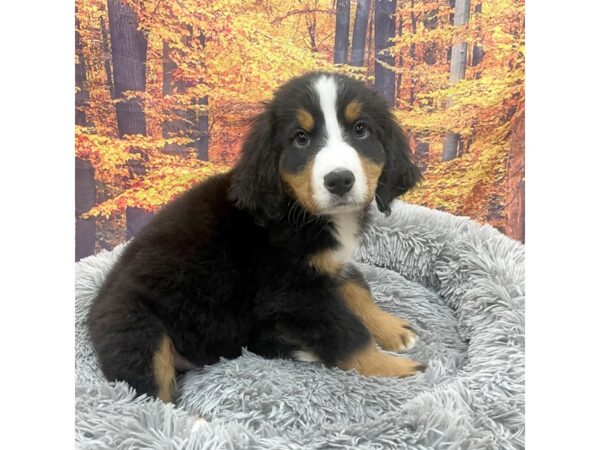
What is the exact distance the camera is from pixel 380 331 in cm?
259

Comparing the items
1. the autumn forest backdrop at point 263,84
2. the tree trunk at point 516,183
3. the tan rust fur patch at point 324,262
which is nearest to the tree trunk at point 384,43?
the autumn forest backdrop at point 263,84

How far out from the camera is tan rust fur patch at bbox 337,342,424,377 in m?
2.25

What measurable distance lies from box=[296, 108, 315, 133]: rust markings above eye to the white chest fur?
1.34 feet

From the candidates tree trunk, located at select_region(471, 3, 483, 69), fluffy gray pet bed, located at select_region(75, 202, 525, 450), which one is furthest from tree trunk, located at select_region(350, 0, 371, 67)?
fluffy gray pet bed, located at select_region(75, 202, 525, 450)

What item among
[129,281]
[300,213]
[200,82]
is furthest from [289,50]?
[129,281]

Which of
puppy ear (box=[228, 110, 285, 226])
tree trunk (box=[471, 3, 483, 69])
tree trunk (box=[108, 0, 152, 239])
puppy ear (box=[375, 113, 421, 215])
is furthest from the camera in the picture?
tree trunk (box=[471, 3, 483, 69])

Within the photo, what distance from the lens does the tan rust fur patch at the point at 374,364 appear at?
88.7 inches

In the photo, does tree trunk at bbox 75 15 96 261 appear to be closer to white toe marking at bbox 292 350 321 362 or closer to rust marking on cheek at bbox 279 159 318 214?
rust marking on cheek at bbox 279 159 318 214

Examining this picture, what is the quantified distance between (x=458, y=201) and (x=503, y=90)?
30.9 inches

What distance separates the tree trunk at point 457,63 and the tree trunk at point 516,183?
0.34 m

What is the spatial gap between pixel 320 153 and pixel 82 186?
5.01ft

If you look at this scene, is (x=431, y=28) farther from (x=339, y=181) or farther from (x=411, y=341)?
(x=411, y=341)

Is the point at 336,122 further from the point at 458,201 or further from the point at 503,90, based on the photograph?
the point at 458,201

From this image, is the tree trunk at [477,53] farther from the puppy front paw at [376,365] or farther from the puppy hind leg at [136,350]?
the puppy hind leg at [136,350]
